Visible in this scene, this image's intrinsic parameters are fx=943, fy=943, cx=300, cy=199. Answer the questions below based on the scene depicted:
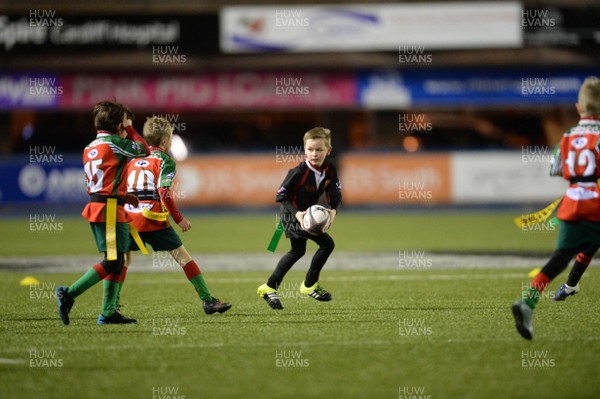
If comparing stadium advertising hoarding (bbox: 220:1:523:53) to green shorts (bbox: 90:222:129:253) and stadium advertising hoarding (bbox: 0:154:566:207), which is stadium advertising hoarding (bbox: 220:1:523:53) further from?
green shorts (bbox: 90:222:129:253)

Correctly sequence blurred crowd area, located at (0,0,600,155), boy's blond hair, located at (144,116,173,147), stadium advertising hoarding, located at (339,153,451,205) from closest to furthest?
boy's blond hair, located at (144,116,173,147)
stadium advertising hoarding, located at (339,153,451,205)
blurred crowd area, located at (0,0,600,155)

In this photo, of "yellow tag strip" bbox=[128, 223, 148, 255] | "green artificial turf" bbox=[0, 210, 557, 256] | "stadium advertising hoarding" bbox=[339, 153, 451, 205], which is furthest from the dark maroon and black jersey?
"stadium advertising hoarding" bbox=[339, 153, 451, 205]

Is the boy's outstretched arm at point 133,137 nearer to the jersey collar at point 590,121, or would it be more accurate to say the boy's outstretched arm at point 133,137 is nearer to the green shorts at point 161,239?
the green shorts at point 161,239

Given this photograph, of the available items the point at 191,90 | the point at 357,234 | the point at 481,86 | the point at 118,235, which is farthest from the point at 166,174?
the point at 481,86

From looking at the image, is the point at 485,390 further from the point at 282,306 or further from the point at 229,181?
the point at 229,181

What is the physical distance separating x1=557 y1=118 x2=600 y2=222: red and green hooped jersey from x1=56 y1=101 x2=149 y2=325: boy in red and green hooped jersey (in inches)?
136

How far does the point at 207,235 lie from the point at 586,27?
1367cm

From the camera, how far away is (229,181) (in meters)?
25.8

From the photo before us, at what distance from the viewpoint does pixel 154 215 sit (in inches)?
337

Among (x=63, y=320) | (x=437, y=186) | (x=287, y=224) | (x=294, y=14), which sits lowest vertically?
(x=437, y=186)

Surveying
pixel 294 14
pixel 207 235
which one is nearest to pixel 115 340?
pixel 207 235

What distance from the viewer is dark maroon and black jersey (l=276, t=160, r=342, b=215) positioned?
9.08m

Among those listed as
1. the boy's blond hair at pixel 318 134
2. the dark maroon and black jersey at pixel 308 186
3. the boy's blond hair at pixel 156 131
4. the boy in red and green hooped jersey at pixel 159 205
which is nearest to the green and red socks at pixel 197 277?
the boy in red and green hooped jersey at pixel 159 205

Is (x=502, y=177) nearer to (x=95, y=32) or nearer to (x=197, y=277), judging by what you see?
(x=95, y=32)
